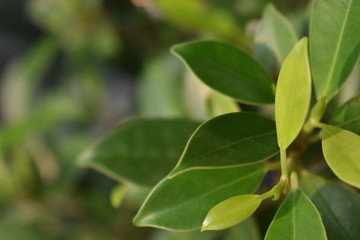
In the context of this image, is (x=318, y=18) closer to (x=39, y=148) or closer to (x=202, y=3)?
(x=202, y=3)

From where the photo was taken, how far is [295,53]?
34 centimetres

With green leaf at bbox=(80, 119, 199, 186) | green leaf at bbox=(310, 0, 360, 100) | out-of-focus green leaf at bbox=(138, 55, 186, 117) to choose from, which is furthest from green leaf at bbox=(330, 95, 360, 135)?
out-of-focus green leaf at bbox=(138, 55, 186, 117)

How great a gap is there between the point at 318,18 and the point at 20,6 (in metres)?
1.70

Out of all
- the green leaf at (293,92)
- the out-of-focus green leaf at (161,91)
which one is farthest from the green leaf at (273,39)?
the out-of-focus green leaf at (161,91)

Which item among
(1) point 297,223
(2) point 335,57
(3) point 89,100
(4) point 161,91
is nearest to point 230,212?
(1) point 297,223

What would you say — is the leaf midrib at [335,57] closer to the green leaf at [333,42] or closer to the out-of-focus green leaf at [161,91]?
the green leaf at [333,42]

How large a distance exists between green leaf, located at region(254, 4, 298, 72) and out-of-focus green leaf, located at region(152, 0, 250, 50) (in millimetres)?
405

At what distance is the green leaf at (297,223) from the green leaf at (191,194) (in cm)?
6

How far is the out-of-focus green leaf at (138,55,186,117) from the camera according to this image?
0.91 meters

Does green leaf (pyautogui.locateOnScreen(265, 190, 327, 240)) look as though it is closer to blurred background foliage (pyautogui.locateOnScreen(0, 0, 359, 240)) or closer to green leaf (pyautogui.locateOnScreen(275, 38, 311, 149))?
green leaf (pyautogui.locateOnScreen(275, 38, 311, 149))

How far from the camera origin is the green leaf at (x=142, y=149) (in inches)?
21.6

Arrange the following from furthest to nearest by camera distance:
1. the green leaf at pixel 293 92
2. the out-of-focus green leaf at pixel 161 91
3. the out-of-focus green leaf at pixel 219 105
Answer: the out-of-focus green leaf at pixel 161 91 → the out-of-focus green leaf at pixel 219 105 → the green leaf at pixel 293 92

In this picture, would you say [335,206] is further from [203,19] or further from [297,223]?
[203,19]

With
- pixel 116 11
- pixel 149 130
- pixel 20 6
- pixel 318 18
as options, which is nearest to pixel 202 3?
pixel 116 11
